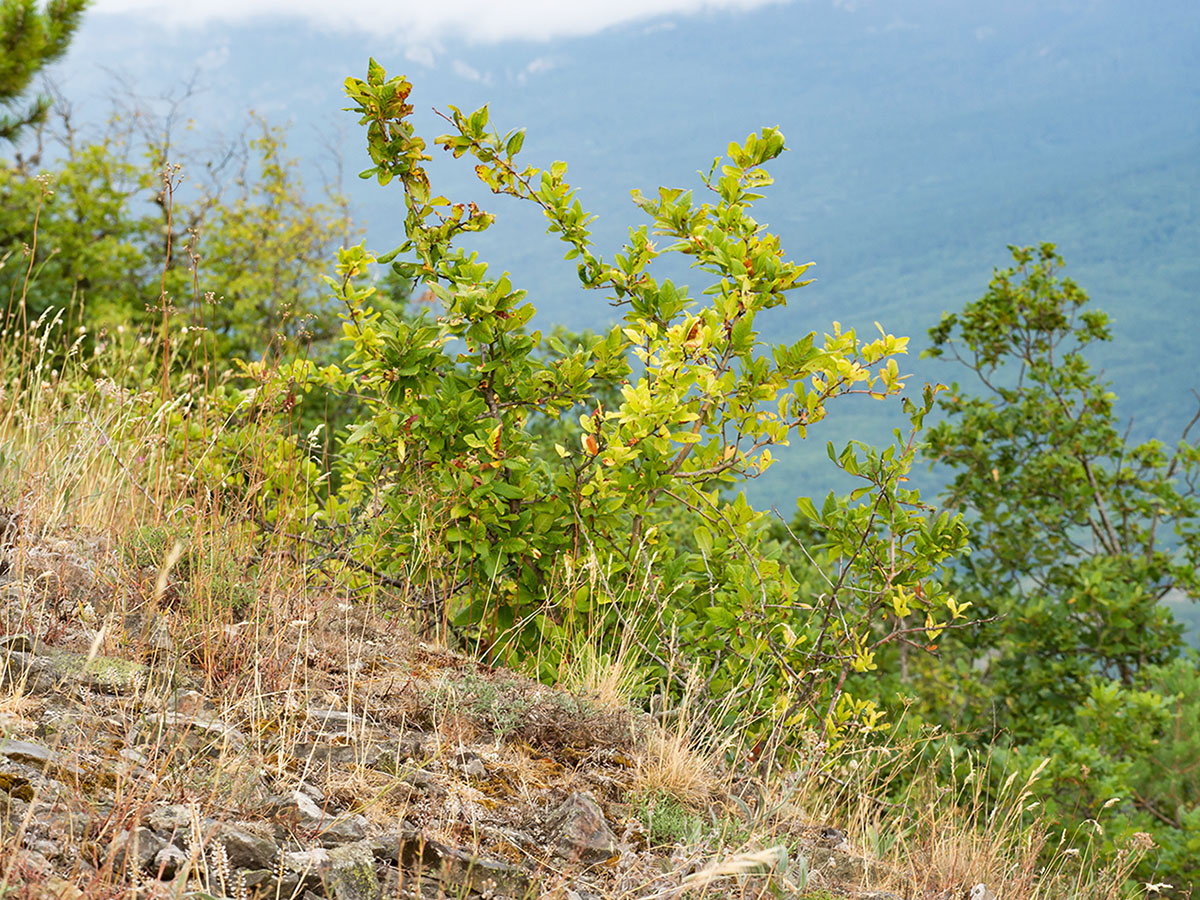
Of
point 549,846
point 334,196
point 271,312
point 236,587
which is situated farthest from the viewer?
point 334,196

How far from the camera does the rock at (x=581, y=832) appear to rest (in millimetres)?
1994

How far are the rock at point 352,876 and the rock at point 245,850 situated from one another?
0.39 feet

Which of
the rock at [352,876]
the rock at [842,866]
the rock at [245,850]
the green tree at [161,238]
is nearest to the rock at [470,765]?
the rock at [352,876]

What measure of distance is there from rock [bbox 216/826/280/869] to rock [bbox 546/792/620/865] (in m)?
0.63

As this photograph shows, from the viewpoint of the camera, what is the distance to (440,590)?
340 cm

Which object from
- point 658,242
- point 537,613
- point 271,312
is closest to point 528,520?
point 537,613

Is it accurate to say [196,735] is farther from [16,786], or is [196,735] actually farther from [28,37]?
[28,37]

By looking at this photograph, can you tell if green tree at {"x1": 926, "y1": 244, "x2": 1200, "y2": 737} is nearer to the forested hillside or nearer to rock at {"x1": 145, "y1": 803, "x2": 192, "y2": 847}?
the forested hillside

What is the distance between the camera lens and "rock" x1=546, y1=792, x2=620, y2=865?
199 centimetres

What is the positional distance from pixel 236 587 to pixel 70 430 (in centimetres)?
196

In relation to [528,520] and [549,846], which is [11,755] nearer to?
[549,846]

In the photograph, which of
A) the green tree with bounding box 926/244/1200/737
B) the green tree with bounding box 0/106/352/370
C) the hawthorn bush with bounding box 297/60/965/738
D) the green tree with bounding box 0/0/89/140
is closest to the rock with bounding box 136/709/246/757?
the hawthorn bush with bounding box 297/60/965/738

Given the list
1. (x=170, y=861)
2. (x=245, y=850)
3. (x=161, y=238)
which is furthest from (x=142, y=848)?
(x=161, y=238)

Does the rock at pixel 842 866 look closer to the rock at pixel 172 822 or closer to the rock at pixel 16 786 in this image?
the rock at pixel 172 822
